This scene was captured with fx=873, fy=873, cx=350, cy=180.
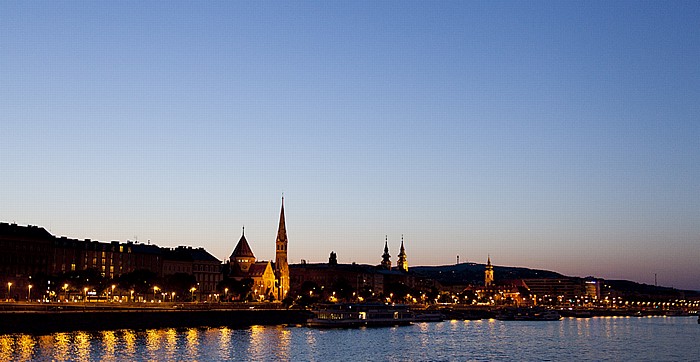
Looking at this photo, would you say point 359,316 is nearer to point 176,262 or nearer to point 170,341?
point 170,341

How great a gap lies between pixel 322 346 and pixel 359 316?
1945 inches

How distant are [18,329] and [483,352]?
4945 centimetres

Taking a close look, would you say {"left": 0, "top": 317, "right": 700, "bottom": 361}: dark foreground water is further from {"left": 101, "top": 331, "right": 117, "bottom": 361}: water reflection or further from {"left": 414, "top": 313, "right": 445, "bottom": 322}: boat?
{"left": 414, "top": 313, "right": 445, "bottom": 322}: boat

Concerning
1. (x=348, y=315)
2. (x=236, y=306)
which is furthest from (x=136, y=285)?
(x=348, y=315)

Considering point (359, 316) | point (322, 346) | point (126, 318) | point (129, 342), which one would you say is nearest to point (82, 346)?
point (129, 342)

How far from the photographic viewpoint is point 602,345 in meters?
109

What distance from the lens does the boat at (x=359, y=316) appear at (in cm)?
13738

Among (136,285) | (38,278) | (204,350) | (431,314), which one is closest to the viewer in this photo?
(204,350)

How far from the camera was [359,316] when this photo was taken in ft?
475

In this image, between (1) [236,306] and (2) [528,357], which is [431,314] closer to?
(1) [236,306]

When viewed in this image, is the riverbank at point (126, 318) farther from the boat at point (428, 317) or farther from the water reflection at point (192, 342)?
the boat at point (428, 317)

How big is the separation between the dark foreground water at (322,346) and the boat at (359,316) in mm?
9693

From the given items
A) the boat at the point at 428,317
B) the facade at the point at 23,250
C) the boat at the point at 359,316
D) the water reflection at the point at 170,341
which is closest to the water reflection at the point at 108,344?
the water reflection at the point at 170,341

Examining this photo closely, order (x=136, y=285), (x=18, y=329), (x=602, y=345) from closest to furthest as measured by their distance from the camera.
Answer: (x=18, y=329)
(x=602, y=345)
(x=136, y=285)
